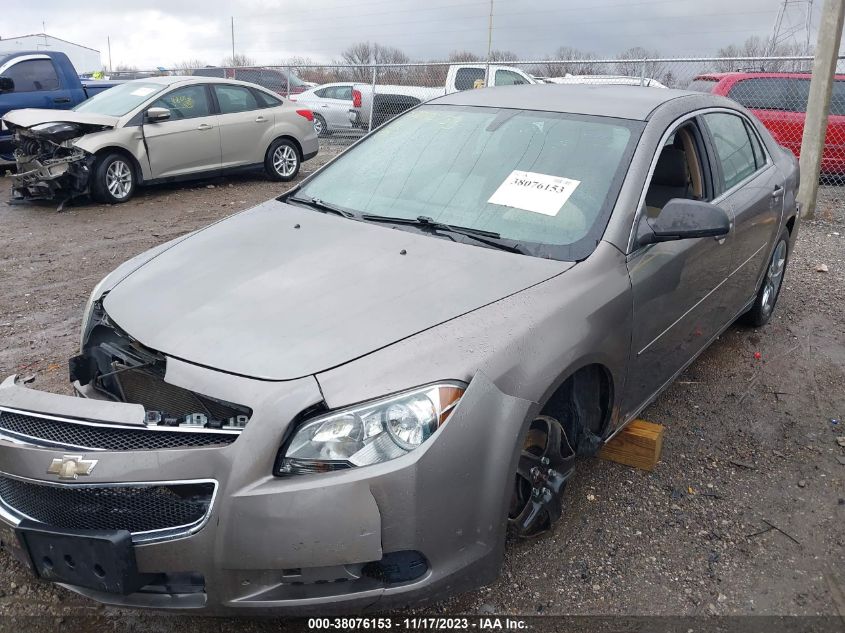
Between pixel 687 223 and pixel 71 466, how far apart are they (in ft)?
7.73

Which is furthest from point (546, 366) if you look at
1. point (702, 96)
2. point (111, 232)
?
point (111, 232)

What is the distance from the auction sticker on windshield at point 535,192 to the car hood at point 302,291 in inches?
13.4

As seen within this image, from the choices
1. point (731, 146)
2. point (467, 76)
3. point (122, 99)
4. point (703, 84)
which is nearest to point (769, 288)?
point (731, 146)

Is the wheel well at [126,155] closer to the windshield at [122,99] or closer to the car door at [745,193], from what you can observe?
the windshield at [122,99]

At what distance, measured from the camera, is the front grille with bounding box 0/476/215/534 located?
207cm

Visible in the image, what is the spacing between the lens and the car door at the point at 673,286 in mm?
3029

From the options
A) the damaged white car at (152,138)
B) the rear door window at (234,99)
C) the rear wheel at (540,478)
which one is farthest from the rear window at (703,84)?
the rear wheel at (540,478)

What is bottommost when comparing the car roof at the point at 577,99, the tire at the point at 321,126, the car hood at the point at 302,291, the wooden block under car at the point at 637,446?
the wooden block under car at the point at 637,446

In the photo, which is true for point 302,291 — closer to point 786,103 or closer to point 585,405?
point 585,405

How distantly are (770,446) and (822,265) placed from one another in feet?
12.8

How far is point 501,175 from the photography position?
3.25 meters

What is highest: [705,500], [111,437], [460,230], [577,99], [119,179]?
[577,99]

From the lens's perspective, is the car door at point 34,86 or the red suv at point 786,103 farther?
the car door at point 34,86

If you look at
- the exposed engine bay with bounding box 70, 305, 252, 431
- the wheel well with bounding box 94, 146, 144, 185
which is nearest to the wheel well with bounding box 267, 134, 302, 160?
the wheel well with bounding box 94, 146, 144, 185
